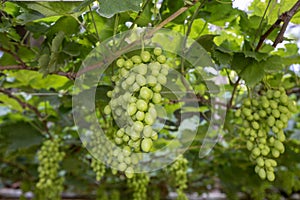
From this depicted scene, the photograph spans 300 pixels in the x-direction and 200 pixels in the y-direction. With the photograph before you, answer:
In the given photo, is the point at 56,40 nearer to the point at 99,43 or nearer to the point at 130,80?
the point at 99,43

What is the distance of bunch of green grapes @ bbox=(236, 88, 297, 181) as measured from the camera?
903mm

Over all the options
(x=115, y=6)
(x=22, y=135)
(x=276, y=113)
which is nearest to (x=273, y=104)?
(x=276, y=113)

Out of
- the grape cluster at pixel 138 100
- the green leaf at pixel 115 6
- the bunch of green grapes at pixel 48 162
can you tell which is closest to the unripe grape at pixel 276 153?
the grape cluster at pixel 138 100

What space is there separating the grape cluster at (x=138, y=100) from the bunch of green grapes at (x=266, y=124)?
353mm

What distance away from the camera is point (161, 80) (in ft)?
2.23

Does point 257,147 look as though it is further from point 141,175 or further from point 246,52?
point 141,175

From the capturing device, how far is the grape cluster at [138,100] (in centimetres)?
62

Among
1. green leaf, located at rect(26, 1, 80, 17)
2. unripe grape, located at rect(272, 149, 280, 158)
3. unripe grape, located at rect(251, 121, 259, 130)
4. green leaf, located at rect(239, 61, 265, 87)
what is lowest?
unripe grape, located at rect(272, 149, 280, 158)

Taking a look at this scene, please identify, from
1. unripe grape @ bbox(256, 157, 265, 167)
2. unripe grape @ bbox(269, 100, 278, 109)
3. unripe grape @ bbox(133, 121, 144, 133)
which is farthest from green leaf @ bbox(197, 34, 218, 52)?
unripe grape @ bbox(133, 121, 144, 133)

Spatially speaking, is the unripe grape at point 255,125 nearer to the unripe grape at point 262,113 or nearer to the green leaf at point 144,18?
the unripe grape at point 262,113

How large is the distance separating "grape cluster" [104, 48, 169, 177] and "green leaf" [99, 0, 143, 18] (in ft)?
0.30

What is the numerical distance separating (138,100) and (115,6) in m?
0.18

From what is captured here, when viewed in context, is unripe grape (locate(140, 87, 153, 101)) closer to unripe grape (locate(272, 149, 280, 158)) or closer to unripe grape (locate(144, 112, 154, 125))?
unripe grape (locate(144, 112, 154, 125))

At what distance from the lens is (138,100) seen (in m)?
0.64
